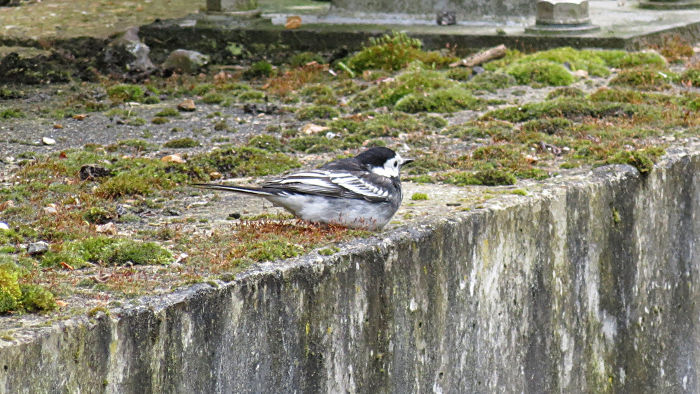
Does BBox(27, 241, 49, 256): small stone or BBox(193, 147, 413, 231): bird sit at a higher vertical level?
BBox(193, 147, 413, 231): bird

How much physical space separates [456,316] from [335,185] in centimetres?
95

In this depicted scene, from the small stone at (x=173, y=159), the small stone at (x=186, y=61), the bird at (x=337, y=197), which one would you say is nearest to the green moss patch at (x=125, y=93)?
the small stone at (x=186, y=61)

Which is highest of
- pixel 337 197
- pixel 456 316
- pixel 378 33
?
pixel 378 33

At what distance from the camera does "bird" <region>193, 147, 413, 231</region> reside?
A: 5367mm

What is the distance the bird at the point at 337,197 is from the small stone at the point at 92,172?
180cm

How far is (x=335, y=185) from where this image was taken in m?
5.46

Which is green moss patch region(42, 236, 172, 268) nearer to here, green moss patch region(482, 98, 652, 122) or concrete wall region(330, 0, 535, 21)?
green moss patch region(482, 98, 652, 122)

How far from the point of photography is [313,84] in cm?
1077

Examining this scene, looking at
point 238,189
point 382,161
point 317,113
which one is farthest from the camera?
point 317,113

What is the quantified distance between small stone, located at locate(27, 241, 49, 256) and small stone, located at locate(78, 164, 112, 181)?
1831mm

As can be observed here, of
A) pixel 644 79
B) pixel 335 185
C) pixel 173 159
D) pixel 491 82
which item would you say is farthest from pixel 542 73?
pixel 335 185

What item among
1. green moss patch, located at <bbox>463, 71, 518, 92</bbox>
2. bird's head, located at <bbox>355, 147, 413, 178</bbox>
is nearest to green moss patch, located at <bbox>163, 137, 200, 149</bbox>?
bird's head, located at <bbox>355, 147, 413, 178</bbox>

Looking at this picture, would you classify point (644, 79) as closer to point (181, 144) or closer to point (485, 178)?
point (485, 178)

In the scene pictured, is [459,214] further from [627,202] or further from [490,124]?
[490,124]
